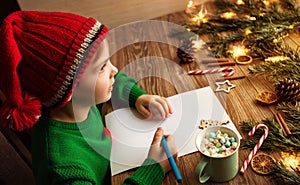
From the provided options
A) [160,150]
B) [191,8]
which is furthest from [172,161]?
[191,8]

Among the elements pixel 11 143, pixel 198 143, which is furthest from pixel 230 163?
pixel 11 143

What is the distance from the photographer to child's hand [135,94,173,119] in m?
0.91

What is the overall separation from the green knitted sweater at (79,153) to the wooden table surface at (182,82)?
0.05 metres

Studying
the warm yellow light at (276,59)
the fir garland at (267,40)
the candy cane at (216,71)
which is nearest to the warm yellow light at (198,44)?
the fir garland at (267,40)

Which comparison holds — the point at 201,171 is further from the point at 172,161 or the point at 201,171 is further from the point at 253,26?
the point at 253,26

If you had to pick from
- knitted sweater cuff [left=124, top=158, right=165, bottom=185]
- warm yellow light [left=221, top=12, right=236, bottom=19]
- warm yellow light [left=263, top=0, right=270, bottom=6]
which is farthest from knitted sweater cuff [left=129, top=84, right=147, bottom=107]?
warm yellow light [left=263, top=0, right=270, bottom=6]

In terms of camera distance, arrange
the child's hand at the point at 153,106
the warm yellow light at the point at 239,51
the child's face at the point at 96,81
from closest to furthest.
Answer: the child's face at the point at 96,81 < the child's hand at the point at 153,106 < the warm yellow light at the point at 239,51

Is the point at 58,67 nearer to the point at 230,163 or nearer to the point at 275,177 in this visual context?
the point at 230,163

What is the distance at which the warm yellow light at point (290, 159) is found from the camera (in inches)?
27.9

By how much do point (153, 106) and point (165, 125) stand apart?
0.24ft

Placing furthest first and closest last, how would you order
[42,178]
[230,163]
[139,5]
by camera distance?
[139,5], [42,178], [230,163]

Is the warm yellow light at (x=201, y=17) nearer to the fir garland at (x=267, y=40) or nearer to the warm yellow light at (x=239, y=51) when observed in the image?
the fir garland at (x=267, y=40)

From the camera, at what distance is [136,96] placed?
0.98 m

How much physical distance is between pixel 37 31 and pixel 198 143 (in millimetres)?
438
